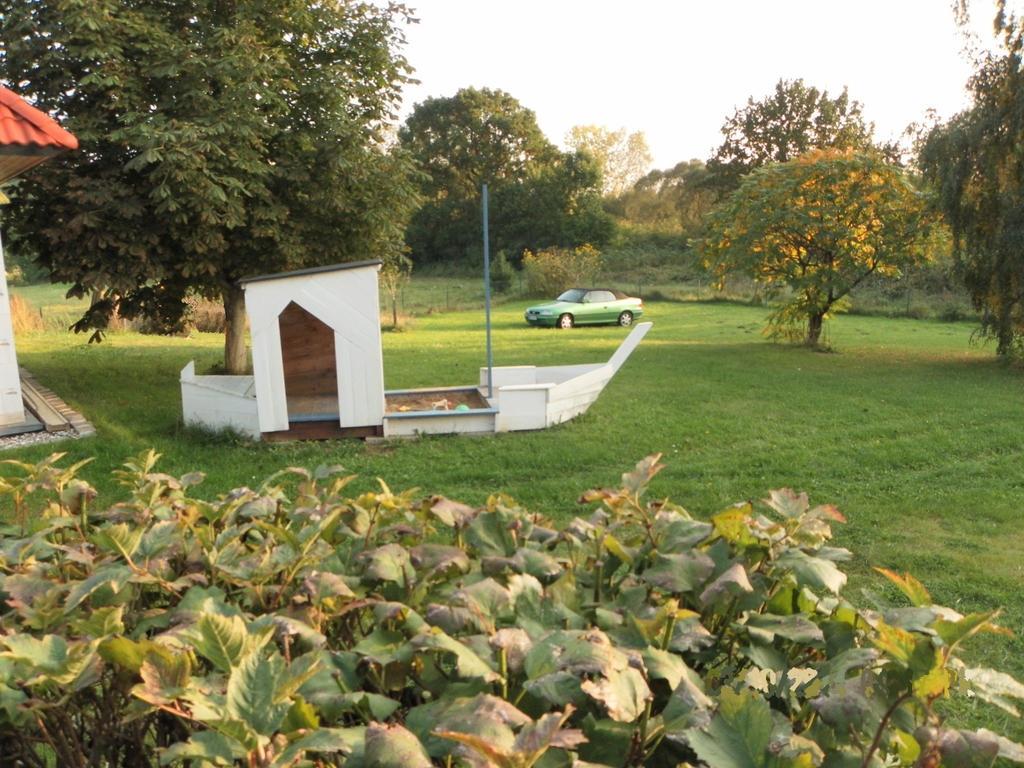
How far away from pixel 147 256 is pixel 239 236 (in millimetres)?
1219

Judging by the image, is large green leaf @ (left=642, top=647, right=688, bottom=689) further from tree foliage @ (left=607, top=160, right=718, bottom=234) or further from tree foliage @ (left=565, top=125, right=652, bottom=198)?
tree foliage @ (left=565, top=125, right=652, bottom=198)

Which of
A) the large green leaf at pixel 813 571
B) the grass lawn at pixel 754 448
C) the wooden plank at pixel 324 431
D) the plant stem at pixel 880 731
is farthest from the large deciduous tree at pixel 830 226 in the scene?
the plant stem at pixel 880 731

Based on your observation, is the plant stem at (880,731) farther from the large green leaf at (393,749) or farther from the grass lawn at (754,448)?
the grass lawn at (754,448)

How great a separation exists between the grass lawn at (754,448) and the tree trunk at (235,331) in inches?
38.0

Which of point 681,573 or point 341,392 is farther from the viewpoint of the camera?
point 341,392

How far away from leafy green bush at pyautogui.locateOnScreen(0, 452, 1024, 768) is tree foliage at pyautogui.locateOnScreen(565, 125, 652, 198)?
6109 cm

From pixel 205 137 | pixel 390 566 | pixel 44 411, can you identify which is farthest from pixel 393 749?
pixel 44 411

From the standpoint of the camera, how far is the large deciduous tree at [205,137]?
930 centimetres

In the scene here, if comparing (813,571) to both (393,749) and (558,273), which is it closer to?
(393,749)

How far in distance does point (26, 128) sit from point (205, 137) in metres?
2.27

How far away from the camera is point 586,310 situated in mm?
24312

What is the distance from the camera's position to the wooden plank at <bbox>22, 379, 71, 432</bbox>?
28.3ft

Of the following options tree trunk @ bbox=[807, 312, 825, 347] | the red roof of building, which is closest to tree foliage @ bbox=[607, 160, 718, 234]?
tree trunk @ bbox=[807, 312, 825, 347]

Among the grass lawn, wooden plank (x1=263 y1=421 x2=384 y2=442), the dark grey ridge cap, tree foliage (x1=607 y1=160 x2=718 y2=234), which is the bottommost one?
the grass lawn
